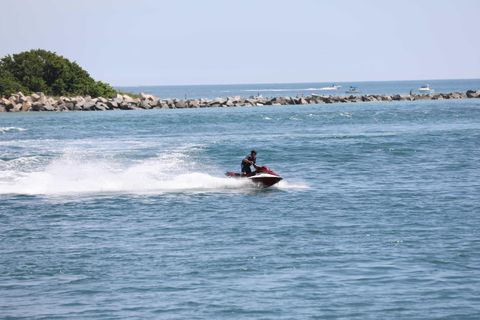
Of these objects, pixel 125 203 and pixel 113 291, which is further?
pixel 125 203

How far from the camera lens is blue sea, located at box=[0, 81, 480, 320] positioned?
66.9 ft

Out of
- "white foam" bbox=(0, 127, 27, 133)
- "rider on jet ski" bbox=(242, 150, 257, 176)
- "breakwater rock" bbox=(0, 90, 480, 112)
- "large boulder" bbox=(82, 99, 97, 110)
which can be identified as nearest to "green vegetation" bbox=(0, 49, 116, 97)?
"breakwater rock" bbox=(0, 90, 480, 112)

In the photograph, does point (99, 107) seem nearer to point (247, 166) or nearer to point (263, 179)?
point (247, 166)

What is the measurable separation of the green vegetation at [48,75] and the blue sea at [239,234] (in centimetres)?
6575

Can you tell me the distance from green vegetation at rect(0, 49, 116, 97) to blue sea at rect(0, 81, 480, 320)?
65750 millimetres

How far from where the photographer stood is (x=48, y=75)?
127 m

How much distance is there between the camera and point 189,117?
3974 inches

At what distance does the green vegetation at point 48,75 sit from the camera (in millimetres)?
124438

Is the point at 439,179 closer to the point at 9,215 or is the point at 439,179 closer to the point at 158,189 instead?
the point at 158,189

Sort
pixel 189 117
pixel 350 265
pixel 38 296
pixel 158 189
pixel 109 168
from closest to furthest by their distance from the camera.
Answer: pixel 38 296
pixel 350 265
pixel 158 189
pixel 109 168
pixel 189 117

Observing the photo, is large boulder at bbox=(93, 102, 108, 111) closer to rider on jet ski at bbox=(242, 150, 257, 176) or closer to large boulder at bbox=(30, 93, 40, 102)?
large boulder at bbox=(30, 93, 40, 102)

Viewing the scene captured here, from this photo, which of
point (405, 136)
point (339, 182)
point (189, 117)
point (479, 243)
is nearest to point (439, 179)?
point (339, 182)

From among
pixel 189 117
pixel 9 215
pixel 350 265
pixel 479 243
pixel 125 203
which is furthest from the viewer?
pixel 189 117

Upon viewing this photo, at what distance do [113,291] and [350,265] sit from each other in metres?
5.74
